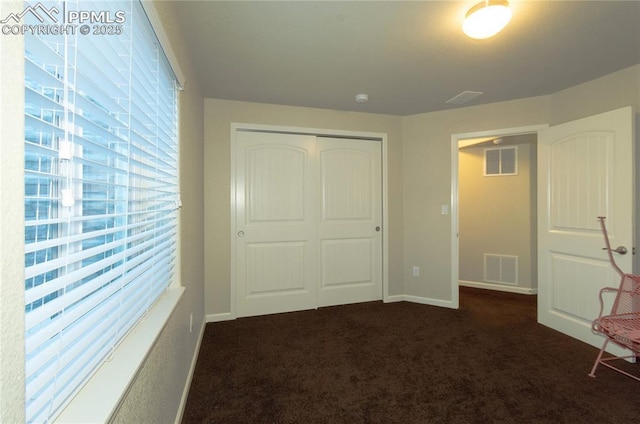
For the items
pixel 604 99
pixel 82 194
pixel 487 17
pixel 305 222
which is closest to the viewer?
pixel 82 194

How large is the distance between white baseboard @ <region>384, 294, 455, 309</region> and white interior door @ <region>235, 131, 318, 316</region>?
1017mm

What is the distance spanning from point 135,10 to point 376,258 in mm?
3283

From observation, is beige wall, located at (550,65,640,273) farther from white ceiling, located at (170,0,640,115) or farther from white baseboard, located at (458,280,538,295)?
white baseboard, located at (458,280,538,295)

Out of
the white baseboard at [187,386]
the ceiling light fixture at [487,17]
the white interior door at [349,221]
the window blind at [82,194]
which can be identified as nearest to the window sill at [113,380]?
the window blind at [82,194]

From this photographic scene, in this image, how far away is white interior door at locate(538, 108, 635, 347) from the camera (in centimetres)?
235

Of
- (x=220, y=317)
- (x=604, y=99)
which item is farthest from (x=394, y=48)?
(x=220, y=317)

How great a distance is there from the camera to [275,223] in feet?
10.9

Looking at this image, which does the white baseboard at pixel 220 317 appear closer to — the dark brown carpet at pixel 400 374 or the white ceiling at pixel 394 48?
the dark brown carpet at pixel 400 374

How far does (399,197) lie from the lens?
12.4ft

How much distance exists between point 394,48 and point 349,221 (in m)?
1.99

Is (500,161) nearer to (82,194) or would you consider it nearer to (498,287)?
(498,287)

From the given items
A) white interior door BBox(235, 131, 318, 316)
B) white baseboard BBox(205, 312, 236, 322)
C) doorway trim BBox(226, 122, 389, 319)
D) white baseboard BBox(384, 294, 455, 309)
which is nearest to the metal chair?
white baseboard BBox(384, 294, 455, 309)

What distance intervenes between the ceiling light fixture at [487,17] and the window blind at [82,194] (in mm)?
1661

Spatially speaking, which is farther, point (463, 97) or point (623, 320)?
point (463, 97)
